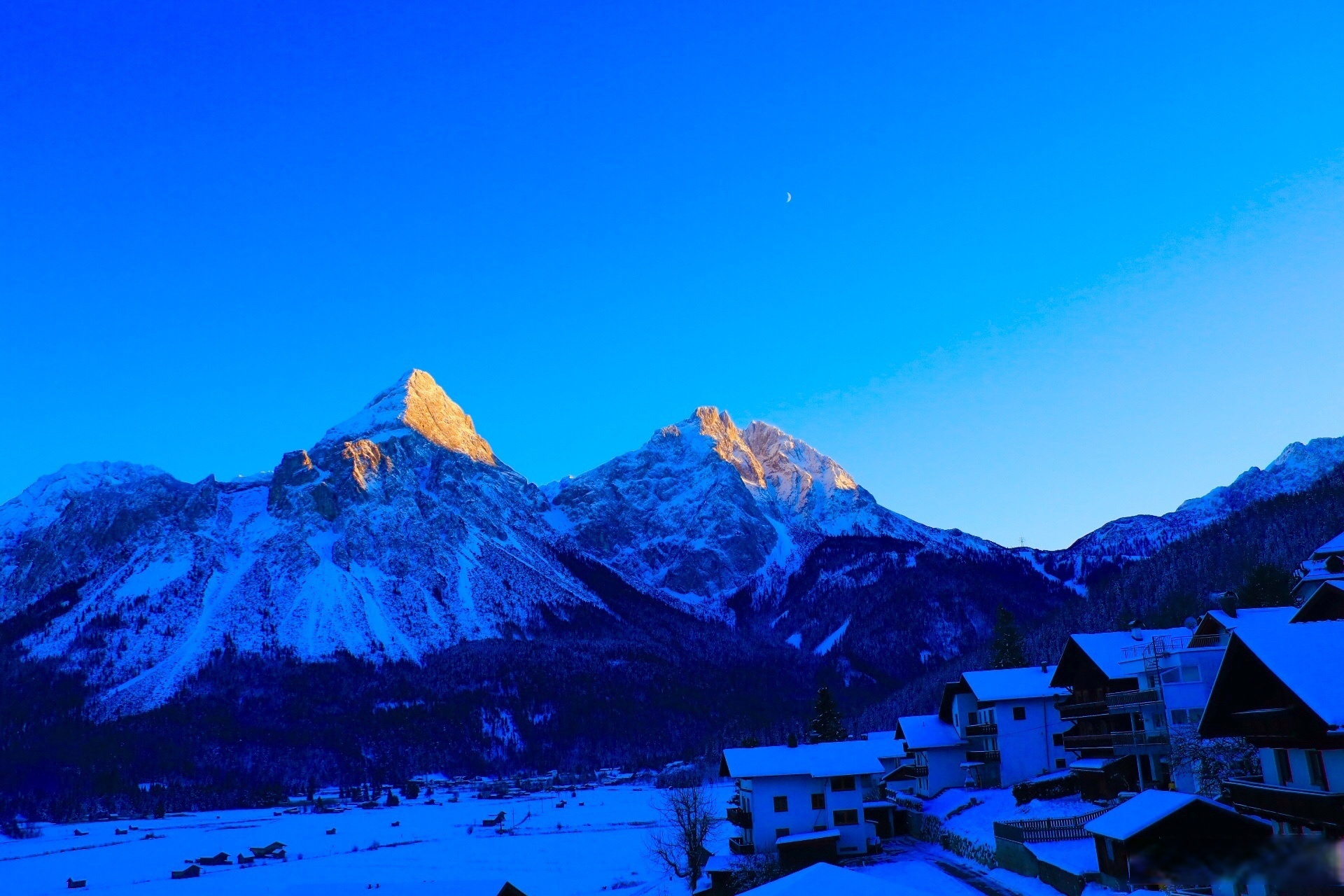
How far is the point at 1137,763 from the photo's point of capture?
51375mm

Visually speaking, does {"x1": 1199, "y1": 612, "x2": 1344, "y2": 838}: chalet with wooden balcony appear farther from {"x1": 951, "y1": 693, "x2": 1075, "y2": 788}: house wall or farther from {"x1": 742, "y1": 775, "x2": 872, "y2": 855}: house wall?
{"x1": 951, "y1": 693, "x2": 1075, "y2": 788}: house wall

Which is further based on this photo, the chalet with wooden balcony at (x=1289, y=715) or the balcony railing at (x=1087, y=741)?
the balcony railing at (x=1087, y=741)

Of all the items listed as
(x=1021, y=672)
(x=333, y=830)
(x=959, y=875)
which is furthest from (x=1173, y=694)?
(x=333, y=830)

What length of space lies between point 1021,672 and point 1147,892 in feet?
123

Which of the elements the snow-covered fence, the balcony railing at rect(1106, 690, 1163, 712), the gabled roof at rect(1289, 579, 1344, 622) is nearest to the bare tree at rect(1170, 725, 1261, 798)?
the balcony railing at rect(1106, 690, 1163, 712)

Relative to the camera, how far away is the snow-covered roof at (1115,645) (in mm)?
52781

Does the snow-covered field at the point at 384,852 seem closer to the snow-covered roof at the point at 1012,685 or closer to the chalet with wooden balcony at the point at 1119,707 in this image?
the snow-covered roof at the point at 1012,685

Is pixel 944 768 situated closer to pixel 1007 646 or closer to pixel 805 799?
pixel 805 799

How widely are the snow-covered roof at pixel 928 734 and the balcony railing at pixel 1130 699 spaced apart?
20.2 meters

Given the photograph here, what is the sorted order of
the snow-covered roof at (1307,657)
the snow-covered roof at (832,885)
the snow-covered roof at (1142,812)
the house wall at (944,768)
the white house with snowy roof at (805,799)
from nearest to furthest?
the snow-covered roof at (832,885), the snow-covered roof at (1307,657), the snow-covered roof at (1142,812), the white house with snowy roof at (805,799), the house wall at (944,768)

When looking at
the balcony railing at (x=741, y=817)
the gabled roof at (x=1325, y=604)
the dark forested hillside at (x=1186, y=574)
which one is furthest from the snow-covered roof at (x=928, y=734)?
the dark forested hillside at (x=1186, y=574)

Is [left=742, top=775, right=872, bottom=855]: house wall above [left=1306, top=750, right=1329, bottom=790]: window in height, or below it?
below

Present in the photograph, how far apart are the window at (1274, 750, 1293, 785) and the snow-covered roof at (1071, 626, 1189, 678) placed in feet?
79.9

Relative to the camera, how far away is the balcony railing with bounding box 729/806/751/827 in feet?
189
